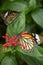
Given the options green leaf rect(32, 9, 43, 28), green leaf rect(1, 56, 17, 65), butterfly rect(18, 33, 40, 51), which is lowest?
green leaf rect(1, 56, 17, 65)

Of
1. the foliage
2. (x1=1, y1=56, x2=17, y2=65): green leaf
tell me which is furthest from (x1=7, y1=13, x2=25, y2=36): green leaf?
(x1=1, y1=56, x2=17, y2=65): green leaf

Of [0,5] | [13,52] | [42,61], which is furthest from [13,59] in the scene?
[0,5]

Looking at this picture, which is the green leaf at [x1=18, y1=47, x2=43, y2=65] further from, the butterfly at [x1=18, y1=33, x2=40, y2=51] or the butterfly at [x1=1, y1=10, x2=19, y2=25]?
the butterfly at [x1=1, y1=10, x2=19, y2=25]

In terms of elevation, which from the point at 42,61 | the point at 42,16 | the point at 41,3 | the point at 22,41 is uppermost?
the point at 41,3

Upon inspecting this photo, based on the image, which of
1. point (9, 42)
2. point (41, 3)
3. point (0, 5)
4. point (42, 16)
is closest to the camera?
point (9, 42)

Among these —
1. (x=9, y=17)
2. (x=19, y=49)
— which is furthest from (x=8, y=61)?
(x=9, y=17)

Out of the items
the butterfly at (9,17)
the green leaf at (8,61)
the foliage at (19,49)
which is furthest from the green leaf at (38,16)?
the green leaf at (8,61)

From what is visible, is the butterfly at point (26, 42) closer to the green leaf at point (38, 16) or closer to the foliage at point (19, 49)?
the foliage at point (19, 49)

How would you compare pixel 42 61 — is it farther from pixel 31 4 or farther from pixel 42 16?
pixel 31 4

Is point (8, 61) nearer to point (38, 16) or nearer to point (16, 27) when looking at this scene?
point (16, 27)
